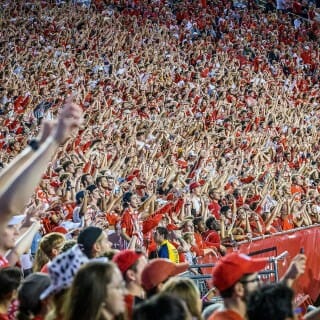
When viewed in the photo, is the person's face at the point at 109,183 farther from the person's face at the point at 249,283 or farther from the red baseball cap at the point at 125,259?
the person's face at the point at 249,283

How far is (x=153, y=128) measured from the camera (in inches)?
614

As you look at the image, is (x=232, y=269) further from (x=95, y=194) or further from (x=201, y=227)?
(x=201, y=227)

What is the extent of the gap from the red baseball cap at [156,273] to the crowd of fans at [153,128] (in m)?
0.43

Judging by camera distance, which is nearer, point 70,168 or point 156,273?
point 156,273

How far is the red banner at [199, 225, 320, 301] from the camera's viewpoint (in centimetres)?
955

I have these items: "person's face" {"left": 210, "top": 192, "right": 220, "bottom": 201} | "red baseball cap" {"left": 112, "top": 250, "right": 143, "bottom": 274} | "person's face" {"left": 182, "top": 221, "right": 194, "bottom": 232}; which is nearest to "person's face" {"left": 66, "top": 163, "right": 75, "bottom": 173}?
"person's face" {"left": 182, "top": 221, "right": 194, "bottom": 232}

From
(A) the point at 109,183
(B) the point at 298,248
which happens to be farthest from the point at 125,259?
(B) the point at 298,248

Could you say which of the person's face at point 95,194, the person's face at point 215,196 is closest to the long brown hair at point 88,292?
the person's face at point 95,194

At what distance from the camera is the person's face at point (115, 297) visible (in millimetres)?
3426

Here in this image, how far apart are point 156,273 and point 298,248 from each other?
6.01 m

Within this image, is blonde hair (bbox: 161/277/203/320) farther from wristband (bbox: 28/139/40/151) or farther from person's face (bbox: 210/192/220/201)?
person's face (bbox: 210/192/220/201)

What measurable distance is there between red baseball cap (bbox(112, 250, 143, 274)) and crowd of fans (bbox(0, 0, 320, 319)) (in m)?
0.35

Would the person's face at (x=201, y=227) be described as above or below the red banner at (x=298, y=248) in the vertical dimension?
above

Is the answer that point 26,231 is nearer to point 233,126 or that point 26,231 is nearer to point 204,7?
point 233,126
